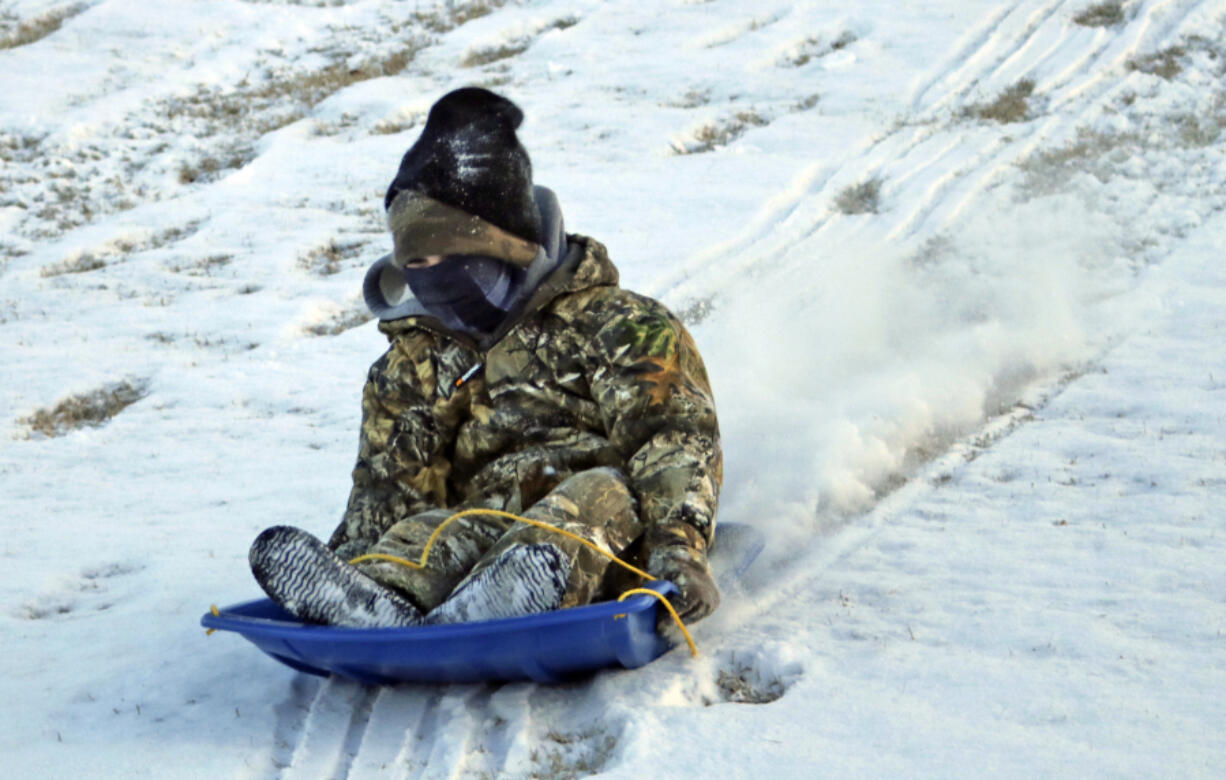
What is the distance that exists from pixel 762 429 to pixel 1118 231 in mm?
2828

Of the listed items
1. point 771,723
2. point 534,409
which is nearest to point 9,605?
point 534,409

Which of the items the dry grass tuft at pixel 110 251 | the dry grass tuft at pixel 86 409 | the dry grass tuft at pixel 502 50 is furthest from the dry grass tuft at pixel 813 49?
the dry grass tuft at pixel 86 409

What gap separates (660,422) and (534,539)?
1.54 feet

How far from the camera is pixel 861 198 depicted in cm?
720

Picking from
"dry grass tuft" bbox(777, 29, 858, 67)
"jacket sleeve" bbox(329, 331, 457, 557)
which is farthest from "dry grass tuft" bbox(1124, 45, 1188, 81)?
"jacket sleeve" bbox(329, 331, 457, 557)

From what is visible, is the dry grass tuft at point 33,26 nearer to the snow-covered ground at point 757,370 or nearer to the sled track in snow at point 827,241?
the snow-covered ground at point 757,370

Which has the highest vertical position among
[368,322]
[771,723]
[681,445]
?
[681,445]

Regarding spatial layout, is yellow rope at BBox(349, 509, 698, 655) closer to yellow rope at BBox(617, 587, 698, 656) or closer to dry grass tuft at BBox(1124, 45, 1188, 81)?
A: yellow rope at BBox(617, 587, 698, 656)

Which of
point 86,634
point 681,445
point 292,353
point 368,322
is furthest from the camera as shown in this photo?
point 368,322

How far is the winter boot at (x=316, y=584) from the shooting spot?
2.54 m

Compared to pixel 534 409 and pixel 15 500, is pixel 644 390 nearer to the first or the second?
pixel 534 409

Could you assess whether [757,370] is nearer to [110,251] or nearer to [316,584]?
[316,584]

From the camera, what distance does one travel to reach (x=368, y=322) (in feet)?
22.7

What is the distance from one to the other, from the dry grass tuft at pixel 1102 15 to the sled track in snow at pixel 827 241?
127 mm
